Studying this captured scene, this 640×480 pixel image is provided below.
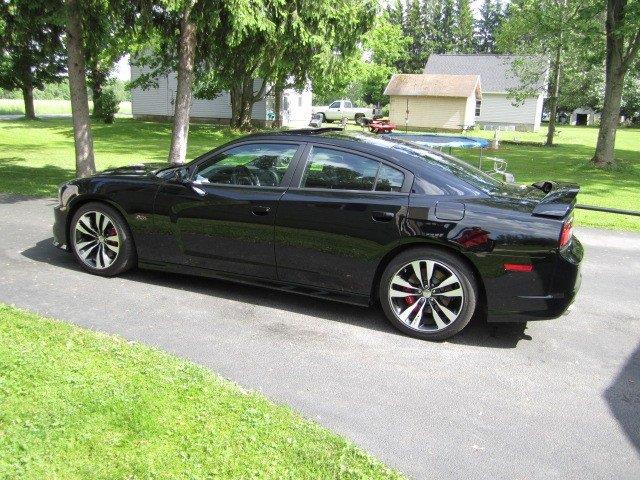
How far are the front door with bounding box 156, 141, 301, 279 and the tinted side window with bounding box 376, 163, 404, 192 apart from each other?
81cm

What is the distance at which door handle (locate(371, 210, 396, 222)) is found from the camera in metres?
4.58

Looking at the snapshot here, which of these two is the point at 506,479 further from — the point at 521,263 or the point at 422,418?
the point at 521,263

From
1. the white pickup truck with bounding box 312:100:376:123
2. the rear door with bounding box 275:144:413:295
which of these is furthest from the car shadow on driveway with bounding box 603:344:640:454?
the white pickup truck with bounding box 312:100:376:123

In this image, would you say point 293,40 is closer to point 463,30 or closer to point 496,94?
point 496,94

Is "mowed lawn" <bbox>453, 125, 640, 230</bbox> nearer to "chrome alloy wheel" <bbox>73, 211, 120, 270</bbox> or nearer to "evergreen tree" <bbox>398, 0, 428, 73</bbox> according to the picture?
"chrome alloy wheel" <bbox>73, 211, 120, 270</bbox>

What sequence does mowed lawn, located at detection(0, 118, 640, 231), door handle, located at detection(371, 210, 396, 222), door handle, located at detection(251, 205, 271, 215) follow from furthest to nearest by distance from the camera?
mowed lawn, located at detection(0, 118, 640, 231)
door handle, located at detection(251, 205, 271, 215)
door handle, located at detection(371, 210, 396, 222)

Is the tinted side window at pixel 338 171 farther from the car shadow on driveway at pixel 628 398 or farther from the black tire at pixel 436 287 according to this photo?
the car shadow on driveway at pixel 628 398

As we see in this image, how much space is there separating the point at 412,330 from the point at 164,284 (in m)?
2.44

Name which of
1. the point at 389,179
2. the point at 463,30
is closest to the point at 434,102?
the point at 389,179

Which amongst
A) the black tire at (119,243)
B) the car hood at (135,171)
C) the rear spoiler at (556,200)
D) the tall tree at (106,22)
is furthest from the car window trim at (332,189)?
the tall tree at (106,22)

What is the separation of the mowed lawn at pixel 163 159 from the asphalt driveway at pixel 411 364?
5.21 metres

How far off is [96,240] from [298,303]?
2.10 m

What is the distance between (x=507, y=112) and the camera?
46.6m

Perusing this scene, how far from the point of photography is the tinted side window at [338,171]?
478cm
